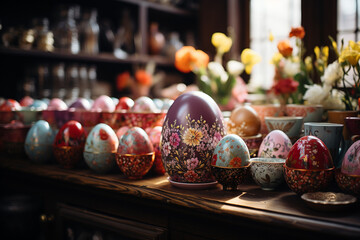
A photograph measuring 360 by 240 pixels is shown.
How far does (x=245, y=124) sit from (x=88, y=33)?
165cm

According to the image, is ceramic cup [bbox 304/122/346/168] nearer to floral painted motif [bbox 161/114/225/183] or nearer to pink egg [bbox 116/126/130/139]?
floral painted motif [bbox 161/114/225/183]

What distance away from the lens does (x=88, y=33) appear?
7.65ft

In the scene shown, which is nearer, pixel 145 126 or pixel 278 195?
pixel 278 195

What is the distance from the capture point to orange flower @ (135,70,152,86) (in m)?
2.58

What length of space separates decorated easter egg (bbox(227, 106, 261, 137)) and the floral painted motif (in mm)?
178

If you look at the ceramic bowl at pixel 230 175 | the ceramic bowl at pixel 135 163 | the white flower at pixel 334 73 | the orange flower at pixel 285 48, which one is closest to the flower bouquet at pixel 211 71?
the orange flower at pixel 285 48

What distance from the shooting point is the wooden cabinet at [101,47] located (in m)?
2.12

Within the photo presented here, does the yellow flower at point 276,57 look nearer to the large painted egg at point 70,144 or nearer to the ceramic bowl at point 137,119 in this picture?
the ceramic bowl at point 137,119

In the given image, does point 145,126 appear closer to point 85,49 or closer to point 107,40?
point 85,49

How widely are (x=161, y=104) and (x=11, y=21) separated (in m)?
1.41

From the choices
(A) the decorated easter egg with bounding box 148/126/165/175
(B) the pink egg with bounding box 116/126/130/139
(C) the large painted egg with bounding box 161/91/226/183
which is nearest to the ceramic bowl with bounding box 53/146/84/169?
(B) the pink egg with bounding box 116/126/130/139

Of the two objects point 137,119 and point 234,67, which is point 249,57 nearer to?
point 234,67

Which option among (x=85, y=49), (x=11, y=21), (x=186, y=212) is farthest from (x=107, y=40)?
(x=186, y=212)

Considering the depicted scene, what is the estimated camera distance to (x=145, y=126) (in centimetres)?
109
